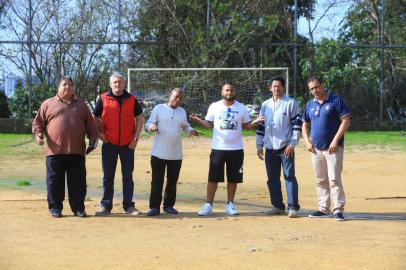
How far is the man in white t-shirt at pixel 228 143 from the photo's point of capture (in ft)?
29.5

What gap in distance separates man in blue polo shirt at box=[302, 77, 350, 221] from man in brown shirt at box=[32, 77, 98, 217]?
2709 millimetres

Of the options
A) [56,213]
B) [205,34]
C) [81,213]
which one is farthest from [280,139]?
[205,34]

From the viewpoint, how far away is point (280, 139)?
895 cm

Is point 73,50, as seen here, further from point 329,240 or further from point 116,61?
point 329,240

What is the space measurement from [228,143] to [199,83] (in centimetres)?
1664

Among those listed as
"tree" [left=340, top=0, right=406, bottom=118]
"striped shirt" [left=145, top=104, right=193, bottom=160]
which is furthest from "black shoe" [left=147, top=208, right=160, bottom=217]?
"tree" [left=340, top=0, right=406, bottom=118]

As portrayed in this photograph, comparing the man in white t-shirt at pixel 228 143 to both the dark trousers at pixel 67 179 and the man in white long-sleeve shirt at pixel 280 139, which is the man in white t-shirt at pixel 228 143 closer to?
the man in white long-sleeve shirt at pixel 280 139

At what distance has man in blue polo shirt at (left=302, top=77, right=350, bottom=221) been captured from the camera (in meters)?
8.58

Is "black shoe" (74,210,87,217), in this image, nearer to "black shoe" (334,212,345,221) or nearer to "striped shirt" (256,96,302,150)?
"striped shirt" (256,96,302,150)

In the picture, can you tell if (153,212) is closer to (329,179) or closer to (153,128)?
(153,128)

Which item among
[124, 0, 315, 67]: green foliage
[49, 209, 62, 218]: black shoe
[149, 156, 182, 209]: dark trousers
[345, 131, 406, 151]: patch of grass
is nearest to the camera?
[49, 209, 62, 218]: black shoe

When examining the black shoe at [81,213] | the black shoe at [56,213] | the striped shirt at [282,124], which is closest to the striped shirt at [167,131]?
the striped shirt at [282,124]

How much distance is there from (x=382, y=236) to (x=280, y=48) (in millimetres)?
19995

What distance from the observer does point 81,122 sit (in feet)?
28.9
